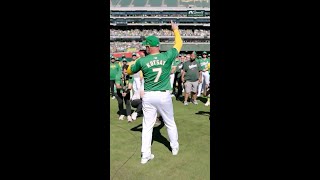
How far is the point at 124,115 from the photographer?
8688 millimetres

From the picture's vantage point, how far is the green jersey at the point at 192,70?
1064 centimetres

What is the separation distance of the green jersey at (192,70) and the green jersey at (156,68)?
5924mm

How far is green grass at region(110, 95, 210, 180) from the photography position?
14.4 feet

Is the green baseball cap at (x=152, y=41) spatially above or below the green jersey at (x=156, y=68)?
above

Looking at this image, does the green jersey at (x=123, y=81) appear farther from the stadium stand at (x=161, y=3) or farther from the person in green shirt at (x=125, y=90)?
the stadium stand at (x=161, y=3)

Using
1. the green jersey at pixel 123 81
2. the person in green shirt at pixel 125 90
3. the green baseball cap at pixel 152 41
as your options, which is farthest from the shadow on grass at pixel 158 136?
the green baseball cap at pixel 152 41

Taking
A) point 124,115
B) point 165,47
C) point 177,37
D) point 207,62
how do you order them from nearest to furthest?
point 177,37 → point 124,115 → point 207,62 → point 165,47

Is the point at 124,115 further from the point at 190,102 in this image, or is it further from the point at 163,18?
the point at 163,18

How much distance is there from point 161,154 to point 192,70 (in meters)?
5.94

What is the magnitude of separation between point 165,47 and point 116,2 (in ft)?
123

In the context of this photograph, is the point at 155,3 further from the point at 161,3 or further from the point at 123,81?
the point at 123,81

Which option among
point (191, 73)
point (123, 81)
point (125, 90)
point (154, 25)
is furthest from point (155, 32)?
point (125, 90)

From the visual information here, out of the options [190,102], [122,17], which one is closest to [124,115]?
[190,102]

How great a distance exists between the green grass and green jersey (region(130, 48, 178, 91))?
1.39 metres
